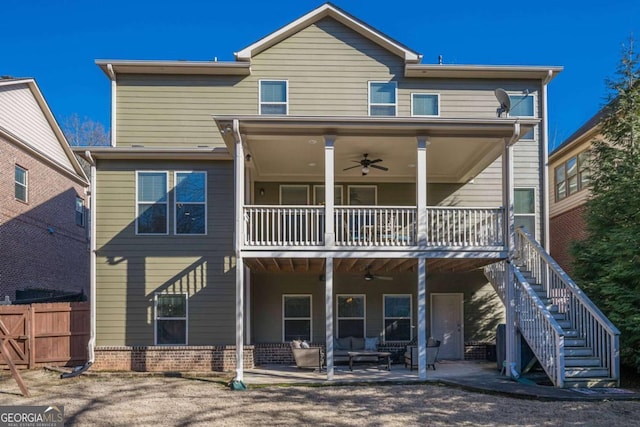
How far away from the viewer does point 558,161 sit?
66.5ft

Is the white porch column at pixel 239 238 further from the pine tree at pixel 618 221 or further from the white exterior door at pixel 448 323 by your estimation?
the pine tree at pixel 618 221

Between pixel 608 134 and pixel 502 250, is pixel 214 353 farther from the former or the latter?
pixel 608 134

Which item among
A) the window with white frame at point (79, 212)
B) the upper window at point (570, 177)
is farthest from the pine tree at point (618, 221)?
the window with white frame at point (79, 212)

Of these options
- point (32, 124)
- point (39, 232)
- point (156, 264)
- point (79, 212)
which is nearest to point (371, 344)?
point (156, 264)

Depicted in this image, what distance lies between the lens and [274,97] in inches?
583

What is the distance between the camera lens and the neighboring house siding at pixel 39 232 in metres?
16.7

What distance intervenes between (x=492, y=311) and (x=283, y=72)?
27.7 feet

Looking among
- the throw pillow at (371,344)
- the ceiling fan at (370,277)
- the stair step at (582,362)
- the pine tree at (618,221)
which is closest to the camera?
the stair step at (582,362)

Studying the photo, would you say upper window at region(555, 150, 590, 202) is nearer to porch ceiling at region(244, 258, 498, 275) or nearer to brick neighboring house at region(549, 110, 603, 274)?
brick neighboring house at region(549, 110, 603, 274)

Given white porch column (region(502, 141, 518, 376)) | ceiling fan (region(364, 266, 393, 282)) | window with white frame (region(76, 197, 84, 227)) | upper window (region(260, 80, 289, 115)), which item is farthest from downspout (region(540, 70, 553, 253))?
window with white frame (region(76, 197, 84, 227))

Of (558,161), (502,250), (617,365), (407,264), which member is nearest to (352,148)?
(407,264)

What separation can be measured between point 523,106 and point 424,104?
269 centimetres

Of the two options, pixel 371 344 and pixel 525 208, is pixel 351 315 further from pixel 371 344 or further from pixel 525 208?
pixel 525 208

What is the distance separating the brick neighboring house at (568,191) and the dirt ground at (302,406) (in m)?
9.07
